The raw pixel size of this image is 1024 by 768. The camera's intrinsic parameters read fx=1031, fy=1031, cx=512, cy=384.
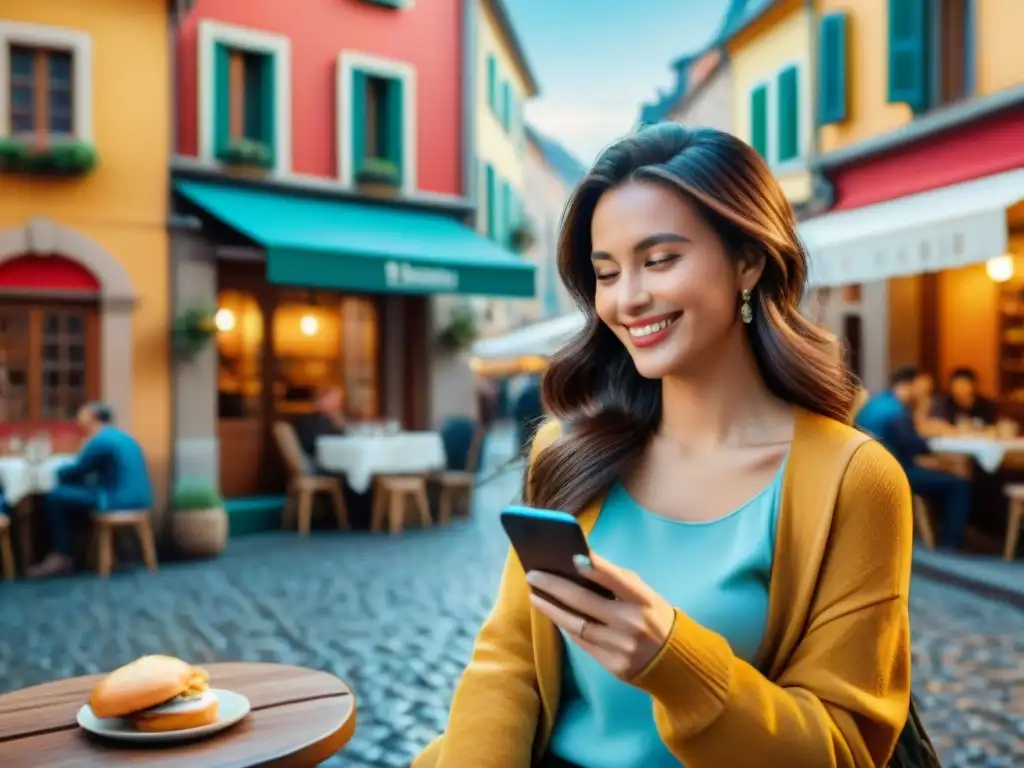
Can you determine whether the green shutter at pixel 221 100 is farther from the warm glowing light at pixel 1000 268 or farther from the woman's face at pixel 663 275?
the woman's face at pixel 663 275

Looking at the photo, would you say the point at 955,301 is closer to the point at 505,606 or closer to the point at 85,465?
the point at 85,465

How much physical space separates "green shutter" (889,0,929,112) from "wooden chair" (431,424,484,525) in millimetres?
5548

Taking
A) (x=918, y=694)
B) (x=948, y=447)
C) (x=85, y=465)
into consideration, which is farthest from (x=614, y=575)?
A: (x=948, y=447)

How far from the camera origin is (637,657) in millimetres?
1140

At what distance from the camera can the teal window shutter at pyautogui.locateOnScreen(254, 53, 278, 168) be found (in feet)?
35.5

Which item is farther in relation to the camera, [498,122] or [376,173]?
[498,122]

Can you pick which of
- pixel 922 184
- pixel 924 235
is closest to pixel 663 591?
pixel 924 235

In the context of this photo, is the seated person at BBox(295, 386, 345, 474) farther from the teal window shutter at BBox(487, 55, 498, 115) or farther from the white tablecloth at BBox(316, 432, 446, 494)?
the teal window shutter at BBox(487, 55, 498, 115)

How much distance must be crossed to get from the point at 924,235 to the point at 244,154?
6361mm

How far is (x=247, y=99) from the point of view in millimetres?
10906

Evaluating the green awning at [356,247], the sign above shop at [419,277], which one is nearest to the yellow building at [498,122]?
the green awning at [356,247]

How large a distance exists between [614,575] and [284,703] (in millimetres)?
1432

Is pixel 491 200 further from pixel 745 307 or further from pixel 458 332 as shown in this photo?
pixel 745 307

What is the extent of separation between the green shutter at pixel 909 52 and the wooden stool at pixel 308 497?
6.92 metres
